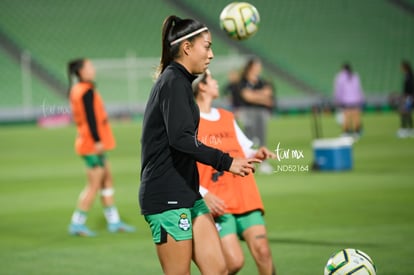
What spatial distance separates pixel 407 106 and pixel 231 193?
21.3 meters

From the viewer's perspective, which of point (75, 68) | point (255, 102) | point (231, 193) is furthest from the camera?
point (255, 102)

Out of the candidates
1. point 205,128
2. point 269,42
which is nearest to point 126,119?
point 269,42

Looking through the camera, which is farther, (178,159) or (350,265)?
(350,265)

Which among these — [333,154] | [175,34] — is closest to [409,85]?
[333,154]

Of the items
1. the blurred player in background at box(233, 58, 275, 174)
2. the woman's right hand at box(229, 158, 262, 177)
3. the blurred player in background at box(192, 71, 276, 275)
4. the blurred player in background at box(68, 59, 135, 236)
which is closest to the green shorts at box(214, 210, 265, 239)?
the blurred player in background at box(192, 71, 276, 275)

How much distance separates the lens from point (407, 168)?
17.9 metres

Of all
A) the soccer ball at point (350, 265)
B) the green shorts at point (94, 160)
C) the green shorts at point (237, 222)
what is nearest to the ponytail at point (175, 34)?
the green shorts at point (237, 222)

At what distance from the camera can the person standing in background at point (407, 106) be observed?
26.9 meters

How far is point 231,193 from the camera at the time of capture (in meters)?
7.27

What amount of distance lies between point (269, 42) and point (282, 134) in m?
18.0

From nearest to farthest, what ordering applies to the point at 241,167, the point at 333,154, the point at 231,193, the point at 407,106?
the point at 241,167, the point at 231,193, the point at 333,154, the point at 407,106

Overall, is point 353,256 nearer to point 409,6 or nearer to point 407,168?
point 407,168

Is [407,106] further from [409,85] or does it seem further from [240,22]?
[240,22]

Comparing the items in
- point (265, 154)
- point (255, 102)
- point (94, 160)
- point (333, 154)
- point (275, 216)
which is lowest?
point (333, 154)
